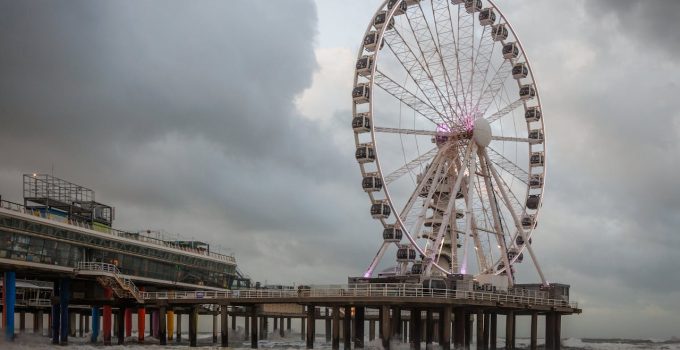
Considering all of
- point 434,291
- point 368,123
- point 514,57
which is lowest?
point 434,291

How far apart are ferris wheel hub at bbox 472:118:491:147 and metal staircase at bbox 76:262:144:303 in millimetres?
30464

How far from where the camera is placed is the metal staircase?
7288 centimetres

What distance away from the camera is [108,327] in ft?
259

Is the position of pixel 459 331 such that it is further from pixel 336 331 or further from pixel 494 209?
pixel 494 209

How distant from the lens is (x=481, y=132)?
7794 centimetres

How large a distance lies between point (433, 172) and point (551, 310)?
16073 mm

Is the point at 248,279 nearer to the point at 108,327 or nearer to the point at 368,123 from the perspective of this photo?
the point at 108,327

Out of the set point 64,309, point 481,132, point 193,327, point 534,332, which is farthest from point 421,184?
point 64,309

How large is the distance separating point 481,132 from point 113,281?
107 ft

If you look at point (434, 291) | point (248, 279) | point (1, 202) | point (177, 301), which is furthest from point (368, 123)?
point (248, 279)

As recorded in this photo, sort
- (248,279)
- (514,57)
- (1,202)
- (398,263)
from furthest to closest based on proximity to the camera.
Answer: (248,279) → (514,57) → (398,263) → (1,202)

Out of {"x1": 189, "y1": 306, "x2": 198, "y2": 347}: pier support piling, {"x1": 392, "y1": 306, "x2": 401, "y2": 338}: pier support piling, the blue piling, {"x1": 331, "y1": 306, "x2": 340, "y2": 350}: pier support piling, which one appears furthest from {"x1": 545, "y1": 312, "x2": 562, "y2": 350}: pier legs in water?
the blue piling

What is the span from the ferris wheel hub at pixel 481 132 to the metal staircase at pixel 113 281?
30464 mm

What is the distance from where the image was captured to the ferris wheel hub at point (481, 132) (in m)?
77.7
